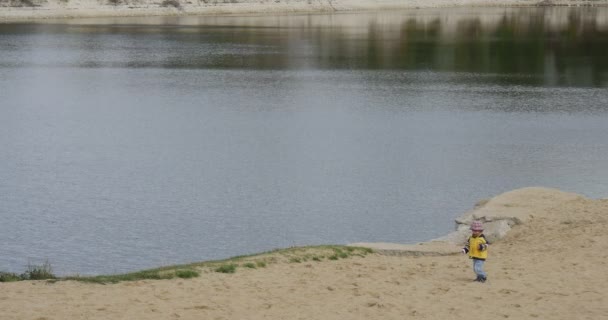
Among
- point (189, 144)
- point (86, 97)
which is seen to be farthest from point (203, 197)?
point (86, 97)

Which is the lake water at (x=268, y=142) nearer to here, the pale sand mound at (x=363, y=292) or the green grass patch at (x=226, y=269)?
the green grass patch at (x=226, y=269)

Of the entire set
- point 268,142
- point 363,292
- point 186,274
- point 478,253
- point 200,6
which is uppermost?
point 200,6

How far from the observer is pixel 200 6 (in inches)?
4897

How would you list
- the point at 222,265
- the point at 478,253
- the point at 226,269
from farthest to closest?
the point at 222,265 < the point at 478,253 < the point at 226,269

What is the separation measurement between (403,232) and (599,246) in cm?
670

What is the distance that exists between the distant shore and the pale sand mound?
97473 millimetres

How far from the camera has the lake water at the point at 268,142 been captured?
83.2 feet

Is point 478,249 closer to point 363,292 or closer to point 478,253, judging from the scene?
point 478,253

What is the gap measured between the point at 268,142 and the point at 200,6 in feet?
292

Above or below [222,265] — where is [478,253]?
above

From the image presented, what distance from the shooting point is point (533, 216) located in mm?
22359

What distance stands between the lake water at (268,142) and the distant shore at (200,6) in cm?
3269

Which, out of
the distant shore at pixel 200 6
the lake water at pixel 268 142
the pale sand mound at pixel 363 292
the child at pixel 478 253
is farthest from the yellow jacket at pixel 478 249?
the distant shore at pixel 200 6

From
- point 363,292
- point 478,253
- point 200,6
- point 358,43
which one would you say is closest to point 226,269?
point 363,292
